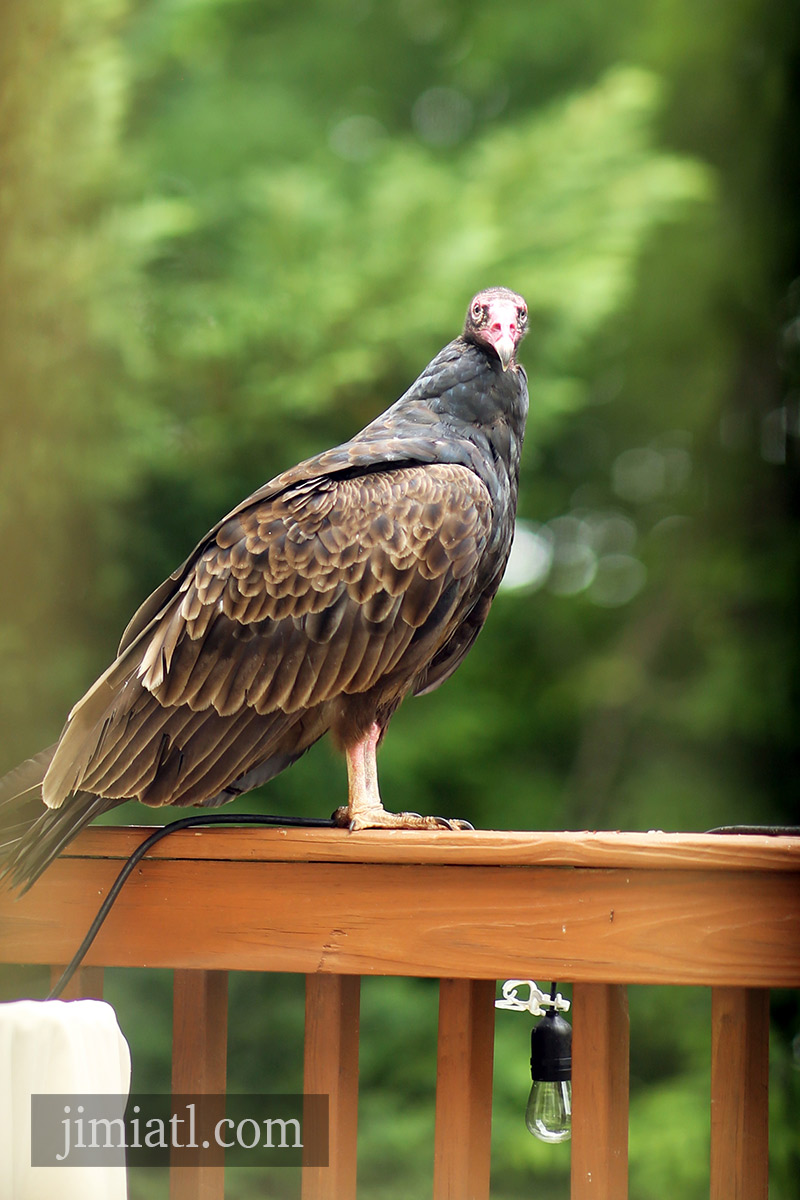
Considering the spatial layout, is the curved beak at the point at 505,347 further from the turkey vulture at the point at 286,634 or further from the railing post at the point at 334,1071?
the railing post at the point at 334,1071

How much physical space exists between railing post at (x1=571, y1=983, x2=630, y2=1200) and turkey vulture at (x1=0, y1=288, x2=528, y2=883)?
37cm

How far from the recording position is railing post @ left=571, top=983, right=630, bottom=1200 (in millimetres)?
1261

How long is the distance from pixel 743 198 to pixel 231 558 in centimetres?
274

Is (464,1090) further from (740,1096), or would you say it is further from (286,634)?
(286,634)

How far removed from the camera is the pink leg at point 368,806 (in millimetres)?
1568

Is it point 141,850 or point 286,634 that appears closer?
point 141,850

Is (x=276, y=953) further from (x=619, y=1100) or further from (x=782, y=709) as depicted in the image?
(x=782, y=709)

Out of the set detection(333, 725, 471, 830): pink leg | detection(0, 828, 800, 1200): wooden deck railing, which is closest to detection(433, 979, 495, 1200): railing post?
detection(0, 828, 800, 1200): wooden deck railing

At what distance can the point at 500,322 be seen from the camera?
1.80 metres

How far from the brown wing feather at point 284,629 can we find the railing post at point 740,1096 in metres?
0.66

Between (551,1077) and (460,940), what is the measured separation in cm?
24

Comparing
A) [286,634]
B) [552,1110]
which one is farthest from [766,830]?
[286,634]

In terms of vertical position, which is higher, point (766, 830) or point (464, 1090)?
point (766, 830)

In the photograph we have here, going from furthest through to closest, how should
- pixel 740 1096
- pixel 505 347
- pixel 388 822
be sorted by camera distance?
pixel 505 347, pixel 388 822, pixel 740 1096
